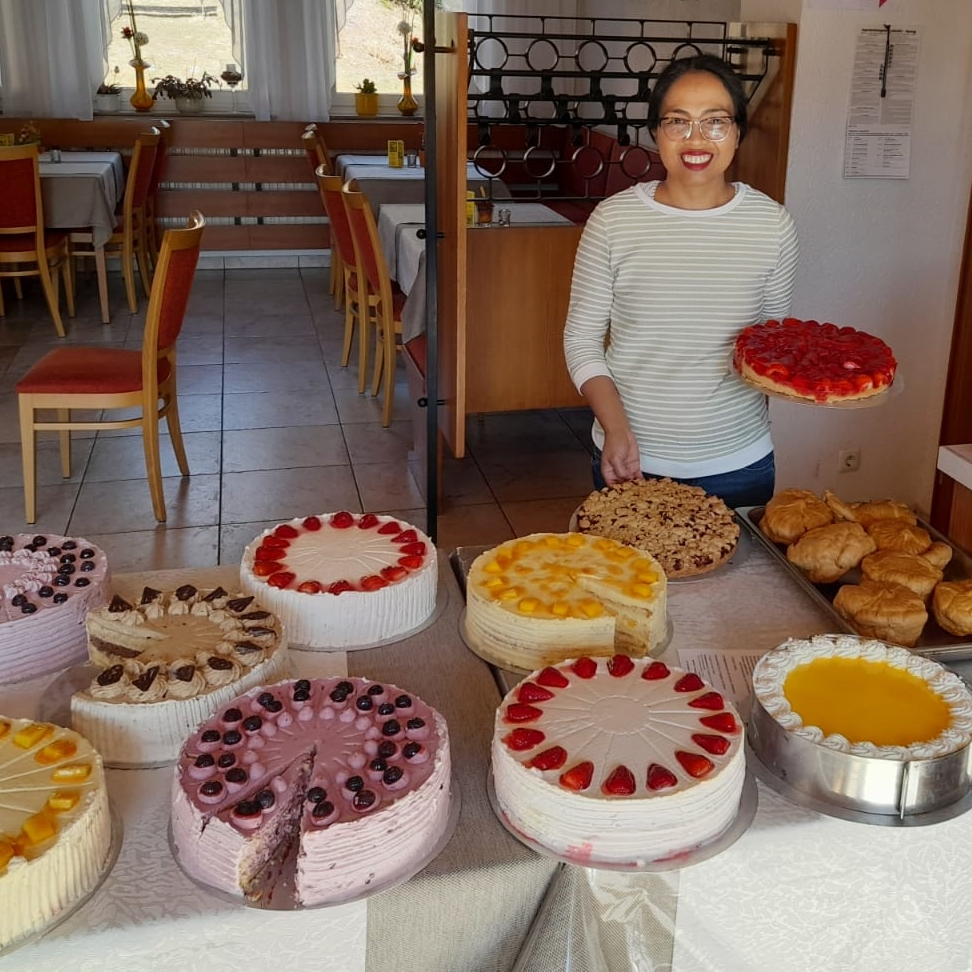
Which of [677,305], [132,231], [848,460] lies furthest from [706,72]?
[132,231]

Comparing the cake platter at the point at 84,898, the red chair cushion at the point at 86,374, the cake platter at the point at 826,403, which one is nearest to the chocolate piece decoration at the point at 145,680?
the cake platter at the point at 84,898

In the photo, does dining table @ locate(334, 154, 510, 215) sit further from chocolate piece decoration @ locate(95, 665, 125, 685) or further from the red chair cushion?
chocolate piece decoration @ locate(95, 665, 125, 685)

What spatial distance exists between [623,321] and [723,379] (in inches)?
7.9

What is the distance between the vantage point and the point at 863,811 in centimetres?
111

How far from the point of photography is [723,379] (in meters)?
1.91

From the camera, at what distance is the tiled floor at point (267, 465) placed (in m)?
3.53

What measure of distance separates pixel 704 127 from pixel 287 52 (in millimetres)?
5999

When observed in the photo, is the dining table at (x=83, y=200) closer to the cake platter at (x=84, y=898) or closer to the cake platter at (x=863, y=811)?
the cake platter at (x=84, y=898)

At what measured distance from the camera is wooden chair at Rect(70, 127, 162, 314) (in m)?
5.80

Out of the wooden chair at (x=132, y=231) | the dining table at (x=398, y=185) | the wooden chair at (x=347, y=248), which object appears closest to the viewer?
the wooden chair at (x=347, y=248)

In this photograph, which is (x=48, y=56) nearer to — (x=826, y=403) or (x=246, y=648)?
(x=826, y=403)

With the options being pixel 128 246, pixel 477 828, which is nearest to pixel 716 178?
pixel 477 828

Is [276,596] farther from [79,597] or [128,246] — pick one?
[128,246]

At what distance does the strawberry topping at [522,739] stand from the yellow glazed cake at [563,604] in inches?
8.9
